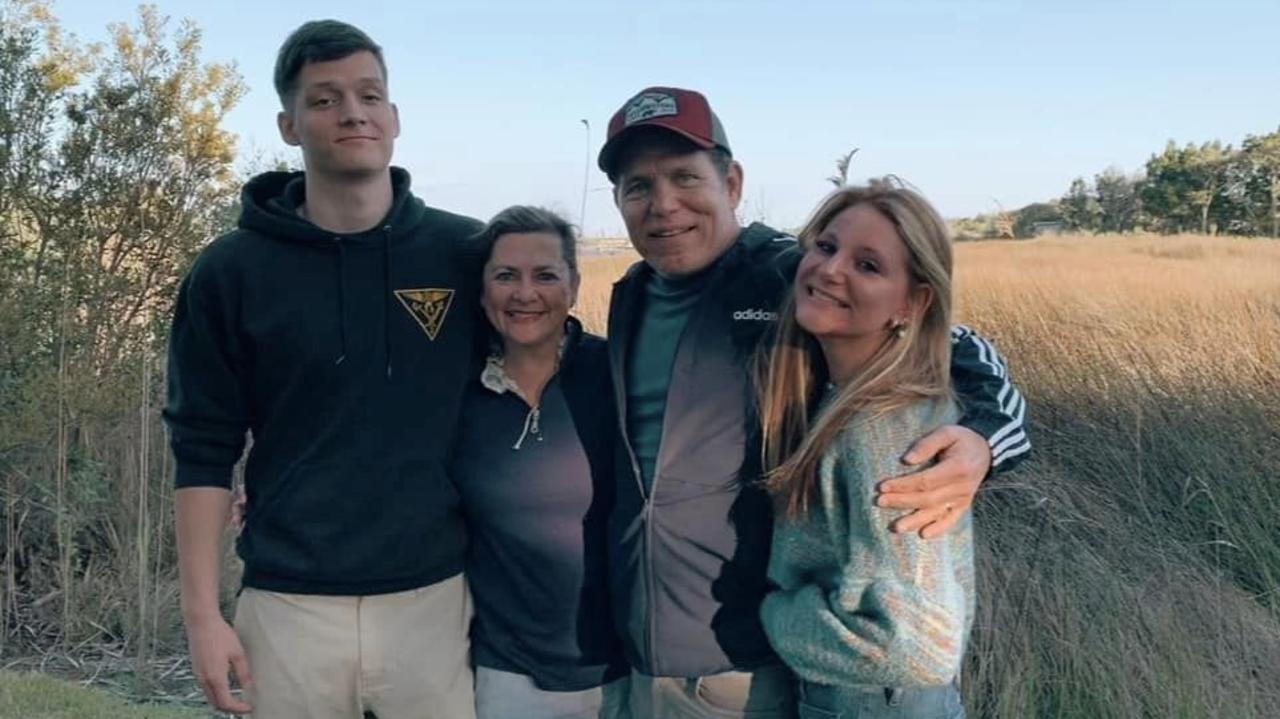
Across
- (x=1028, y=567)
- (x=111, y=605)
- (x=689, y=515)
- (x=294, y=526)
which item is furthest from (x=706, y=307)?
(x=111, y=605)

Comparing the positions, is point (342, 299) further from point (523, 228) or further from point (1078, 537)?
point (1078, 537)

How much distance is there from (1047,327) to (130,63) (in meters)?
6.06

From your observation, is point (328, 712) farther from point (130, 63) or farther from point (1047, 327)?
point (1047, 327)

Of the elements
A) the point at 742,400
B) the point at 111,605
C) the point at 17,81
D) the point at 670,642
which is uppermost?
the point at 17,81

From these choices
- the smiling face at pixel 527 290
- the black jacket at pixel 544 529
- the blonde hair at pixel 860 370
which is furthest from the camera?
the smiling face at pixel 527 290

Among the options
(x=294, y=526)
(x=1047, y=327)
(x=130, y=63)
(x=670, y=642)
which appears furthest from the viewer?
(x=1047, y=327)

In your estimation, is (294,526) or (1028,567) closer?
(294,526)

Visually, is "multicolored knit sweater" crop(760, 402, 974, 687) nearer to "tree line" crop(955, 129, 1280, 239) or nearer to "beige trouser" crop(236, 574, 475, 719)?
"beige trouser" crop(236, 574, 475, 719)

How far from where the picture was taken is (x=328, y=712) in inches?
107

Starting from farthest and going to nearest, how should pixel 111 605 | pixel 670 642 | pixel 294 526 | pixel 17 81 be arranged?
pixel 17 81 < pixel 111 605 < pixel 294 526 < pixel 670 642

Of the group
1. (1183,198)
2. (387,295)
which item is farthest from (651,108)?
(1183,198)

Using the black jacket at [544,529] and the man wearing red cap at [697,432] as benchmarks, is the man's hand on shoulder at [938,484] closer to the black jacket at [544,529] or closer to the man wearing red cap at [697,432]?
the man wearing red cap at [697,432]

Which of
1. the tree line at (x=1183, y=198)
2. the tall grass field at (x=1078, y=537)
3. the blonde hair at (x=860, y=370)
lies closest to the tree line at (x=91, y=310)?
the tall grass field at (x=1078, y=537)

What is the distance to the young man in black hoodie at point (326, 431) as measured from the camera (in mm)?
2613
